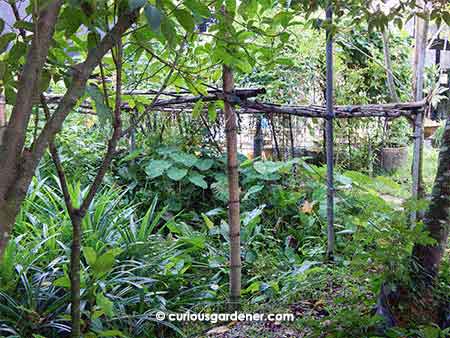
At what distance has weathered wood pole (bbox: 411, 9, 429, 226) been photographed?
94.3 inches

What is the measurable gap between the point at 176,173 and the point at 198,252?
839 mm

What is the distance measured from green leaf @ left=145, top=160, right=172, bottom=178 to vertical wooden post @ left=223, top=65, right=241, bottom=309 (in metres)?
1.54

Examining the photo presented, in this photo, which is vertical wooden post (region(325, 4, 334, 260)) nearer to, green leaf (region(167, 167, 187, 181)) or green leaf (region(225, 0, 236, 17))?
green leaf (region(225, 0, 236, 17))

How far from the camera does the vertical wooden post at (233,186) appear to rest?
1997 millimetres

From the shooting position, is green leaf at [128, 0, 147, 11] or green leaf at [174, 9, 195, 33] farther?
green leaf at [174, 9, 195, 33]

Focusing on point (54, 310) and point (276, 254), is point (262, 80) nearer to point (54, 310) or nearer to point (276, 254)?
point (276, 254)

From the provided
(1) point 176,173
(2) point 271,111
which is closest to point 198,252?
(1) point 176,173

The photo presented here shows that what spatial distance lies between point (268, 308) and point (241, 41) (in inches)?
45.1

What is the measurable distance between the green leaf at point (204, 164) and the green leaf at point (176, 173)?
0.43 ft

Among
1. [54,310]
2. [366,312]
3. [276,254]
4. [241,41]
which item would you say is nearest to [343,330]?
[366,312]

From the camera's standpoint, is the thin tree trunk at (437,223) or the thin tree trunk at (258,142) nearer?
the thin tree trunk at (437,223)

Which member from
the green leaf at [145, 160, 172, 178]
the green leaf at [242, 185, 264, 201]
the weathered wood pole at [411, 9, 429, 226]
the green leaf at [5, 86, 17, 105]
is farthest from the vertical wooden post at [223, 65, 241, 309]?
the green leaf at [145, 160, 172, 178]

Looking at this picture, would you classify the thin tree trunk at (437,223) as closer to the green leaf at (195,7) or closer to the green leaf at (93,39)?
the green leaf at (195,7)

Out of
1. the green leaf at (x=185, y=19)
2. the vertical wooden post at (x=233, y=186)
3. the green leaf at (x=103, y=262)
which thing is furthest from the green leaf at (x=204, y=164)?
the green leaf at (x=185, y=19)
